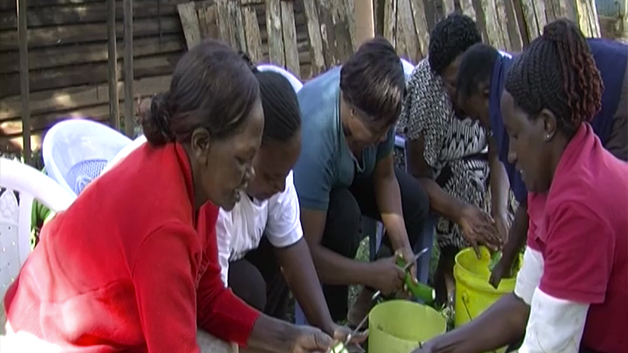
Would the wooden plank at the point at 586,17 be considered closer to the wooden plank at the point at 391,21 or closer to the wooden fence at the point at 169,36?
the wooden fence at the point at 169,36

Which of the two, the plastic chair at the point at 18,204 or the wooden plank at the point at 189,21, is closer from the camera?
the plastic chair at the point at 18,204

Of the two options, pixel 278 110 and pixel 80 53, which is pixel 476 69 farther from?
pixel 80 53

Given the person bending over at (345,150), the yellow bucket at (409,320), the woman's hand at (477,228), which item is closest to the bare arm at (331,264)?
the person bending over at (345,150)

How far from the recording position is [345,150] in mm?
2924

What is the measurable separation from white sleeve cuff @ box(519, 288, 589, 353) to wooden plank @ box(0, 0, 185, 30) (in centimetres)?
421

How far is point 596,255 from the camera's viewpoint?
1.79 m

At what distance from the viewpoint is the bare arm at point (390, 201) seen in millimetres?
3215

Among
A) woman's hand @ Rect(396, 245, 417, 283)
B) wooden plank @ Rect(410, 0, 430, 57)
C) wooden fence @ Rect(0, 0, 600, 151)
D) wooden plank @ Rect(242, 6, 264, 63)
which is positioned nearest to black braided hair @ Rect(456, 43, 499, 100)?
woman's hand @ Rect(396, 245, 417, 283)

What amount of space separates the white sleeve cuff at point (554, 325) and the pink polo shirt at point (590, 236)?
0.07 ft

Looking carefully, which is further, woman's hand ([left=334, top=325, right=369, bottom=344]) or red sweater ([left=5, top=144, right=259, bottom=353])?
woman's hand ([left=334, top=325, right=369, bottom=344])

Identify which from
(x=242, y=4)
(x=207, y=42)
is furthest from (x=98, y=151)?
(x=242, y=4)

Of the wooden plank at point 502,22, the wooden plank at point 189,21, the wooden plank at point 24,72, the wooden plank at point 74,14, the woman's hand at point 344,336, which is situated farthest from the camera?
the wooden plank at point 502,22

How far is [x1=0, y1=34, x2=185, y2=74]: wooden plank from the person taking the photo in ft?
17.2

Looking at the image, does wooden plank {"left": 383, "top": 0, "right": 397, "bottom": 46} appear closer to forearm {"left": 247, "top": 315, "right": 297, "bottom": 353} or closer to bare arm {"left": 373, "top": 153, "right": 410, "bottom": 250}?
bare arm {"left": 373, "top": 153, "right": 410, "bottom": 250}
